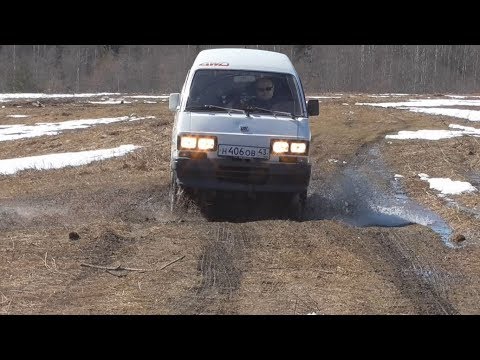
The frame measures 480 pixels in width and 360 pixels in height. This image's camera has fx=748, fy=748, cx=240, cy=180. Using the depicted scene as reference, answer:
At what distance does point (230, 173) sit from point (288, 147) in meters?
0.83

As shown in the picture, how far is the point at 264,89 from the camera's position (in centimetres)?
1062

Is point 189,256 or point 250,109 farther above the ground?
point 250,109

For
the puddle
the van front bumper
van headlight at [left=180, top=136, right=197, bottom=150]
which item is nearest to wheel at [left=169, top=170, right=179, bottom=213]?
the van front bumper

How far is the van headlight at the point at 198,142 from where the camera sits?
9.66m

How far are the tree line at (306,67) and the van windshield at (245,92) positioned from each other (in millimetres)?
57011

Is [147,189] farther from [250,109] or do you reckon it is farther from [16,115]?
[16,115]

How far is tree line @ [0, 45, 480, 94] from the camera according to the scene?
227ft

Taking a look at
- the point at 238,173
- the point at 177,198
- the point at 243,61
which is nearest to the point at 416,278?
the point at 238,173

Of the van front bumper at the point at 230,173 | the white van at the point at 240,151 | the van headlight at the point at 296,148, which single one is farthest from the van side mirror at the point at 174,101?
the van headlight at the point at 296,148

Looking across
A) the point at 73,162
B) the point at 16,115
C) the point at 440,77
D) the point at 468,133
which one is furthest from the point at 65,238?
the point at 440,77

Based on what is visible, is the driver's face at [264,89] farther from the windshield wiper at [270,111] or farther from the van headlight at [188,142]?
the van headlight at [188,142]

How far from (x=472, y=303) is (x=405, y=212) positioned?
199 inches

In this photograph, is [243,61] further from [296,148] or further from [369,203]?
[369,203]

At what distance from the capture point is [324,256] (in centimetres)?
780
